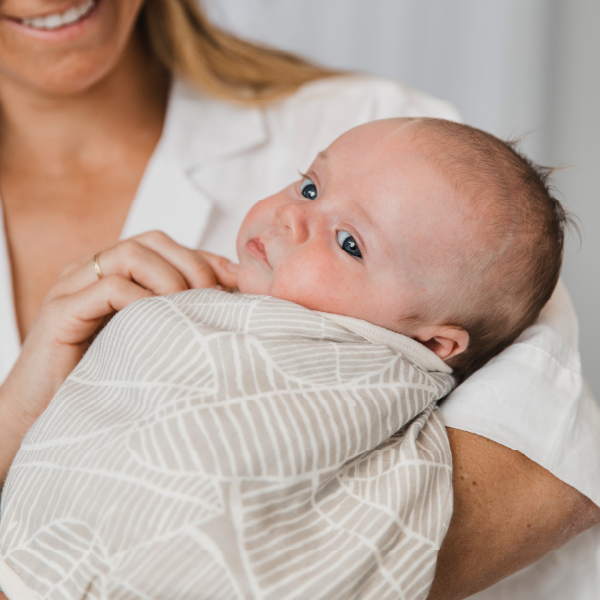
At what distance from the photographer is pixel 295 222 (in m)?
0.79

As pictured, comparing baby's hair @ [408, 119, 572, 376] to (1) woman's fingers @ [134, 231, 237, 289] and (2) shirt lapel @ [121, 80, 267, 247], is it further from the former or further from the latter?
(2) shirt lapel @ [121, 80, 267, 247]

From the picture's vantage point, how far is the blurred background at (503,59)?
88.7 inches

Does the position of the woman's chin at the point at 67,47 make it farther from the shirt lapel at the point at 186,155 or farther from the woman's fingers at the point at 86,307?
the woman's fingers at the point at 86,307

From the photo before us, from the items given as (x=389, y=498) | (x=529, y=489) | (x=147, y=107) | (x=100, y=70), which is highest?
(x=100, y=70)

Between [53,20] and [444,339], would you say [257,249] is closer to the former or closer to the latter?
[444,339]

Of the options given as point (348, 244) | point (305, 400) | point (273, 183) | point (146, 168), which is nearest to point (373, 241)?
point (348, 244)

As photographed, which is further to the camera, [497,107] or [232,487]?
[497,107]

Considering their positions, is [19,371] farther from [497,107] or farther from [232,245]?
[497,107]

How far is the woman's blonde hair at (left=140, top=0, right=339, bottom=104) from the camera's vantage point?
1.37 meters

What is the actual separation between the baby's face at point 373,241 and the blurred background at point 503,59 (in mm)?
1575

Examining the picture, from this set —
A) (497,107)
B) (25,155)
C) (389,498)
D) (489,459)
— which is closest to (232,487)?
(389,498)

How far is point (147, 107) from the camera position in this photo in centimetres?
139

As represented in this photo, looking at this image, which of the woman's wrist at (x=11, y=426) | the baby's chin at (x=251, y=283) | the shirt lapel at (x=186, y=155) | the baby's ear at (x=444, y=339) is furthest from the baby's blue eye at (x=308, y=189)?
the woman's wrist at (x=11, y=426)

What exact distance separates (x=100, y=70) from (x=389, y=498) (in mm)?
923
